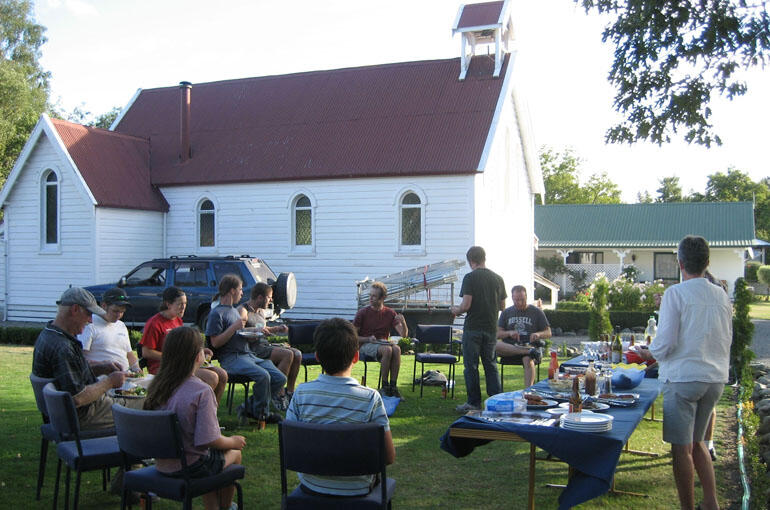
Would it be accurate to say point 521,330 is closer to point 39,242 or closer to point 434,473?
point 434,473

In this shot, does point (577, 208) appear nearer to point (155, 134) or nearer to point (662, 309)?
point (155, 134)

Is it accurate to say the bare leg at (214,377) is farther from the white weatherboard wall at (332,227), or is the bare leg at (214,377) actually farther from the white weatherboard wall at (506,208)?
the white weatherboard wall at (506,208)

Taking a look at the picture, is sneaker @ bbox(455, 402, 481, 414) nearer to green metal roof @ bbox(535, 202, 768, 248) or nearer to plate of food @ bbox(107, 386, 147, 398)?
plate of food @ bbox(107, 386, 147, 398)

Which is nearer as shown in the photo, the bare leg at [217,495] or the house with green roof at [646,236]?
the bare leg at [217,495]

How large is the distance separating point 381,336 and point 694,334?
575cm

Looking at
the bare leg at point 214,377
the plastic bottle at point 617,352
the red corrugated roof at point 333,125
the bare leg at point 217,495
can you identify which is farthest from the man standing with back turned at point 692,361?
the red corrugated roof at point 333,125

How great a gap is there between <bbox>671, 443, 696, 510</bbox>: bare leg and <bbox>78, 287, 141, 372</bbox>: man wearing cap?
15.7 feet

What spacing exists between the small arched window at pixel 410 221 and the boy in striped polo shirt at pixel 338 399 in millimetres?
16938

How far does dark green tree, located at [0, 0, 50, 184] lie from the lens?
115 feet

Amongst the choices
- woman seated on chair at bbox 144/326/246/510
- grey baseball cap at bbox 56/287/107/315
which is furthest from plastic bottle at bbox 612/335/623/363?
grey baseball cap at bbox 56/287/107/315

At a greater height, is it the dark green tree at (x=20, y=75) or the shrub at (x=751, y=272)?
the dark green tree at (x=20, y=75)

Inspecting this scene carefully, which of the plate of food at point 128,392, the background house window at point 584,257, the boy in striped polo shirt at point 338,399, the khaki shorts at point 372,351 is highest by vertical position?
the background house window at point 584,257

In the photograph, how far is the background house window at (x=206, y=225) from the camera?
23.7 metres

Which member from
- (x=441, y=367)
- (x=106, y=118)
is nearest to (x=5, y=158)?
(x=106, y=118)
